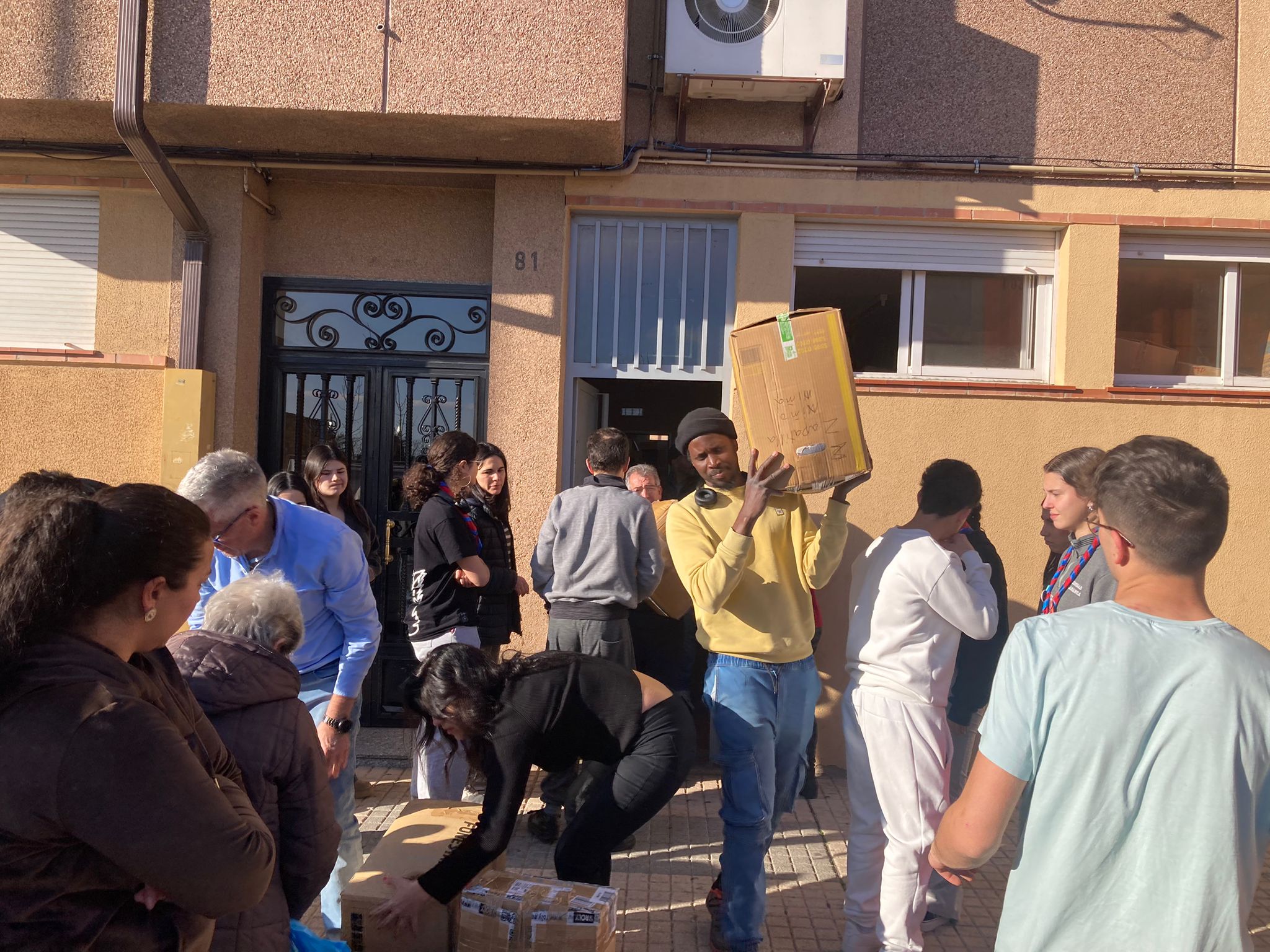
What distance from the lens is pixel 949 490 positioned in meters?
3.36

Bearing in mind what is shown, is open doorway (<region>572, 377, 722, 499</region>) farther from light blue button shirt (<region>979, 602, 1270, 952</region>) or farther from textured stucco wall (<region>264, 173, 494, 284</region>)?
light blue button shirt (<region>979, 602, 1270, 952</region>)

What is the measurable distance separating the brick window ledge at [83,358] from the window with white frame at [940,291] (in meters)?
4.04

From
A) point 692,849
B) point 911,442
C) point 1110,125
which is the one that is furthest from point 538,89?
point 692,849

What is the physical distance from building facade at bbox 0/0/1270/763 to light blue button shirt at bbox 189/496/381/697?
2.56 m

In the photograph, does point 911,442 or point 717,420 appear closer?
point 717,420

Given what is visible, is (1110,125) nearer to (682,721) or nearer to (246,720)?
(682,721)

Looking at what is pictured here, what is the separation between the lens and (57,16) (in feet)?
16.8

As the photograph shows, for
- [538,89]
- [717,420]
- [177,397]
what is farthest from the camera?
[177,397]

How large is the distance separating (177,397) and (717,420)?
3.75m

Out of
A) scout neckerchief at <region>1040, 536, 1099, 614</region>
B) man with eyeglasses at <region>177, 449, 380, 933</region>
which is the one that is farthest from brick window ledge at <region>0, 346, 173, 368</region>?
scout neckerchief at <region>1040, 536, 1099, 614</region>

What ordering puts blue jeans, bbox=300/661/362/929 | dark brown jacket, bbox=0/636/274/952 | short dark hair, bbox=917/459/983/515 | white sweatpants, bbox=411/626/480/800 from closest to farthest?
dark brown jacket, bbox=0/636/274/952, blue jeans, bbox=300/661/362/929, short dark hair, bbox=917/459/983/515, white sweatpants, bbox=411/626/480/800

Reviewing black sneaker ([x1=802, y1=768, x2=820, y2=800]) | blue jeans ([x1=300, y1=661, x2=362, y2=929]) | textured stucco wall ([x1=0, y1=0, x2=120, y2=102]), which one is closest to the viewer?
blue jeans ([x1=300, y1=661, x2=362, y2=929])

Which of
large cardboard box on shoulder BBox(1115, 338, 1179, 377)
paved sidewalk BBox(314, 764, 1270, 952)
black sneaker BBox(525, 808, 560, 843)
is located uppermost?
large cardboard box on shoulder BBox(1115, 338, 1179, 377)

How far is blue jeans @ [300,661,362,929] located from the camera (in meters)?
3.22
